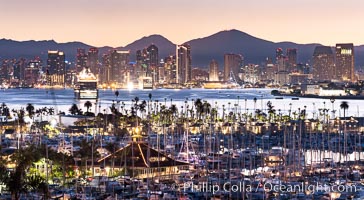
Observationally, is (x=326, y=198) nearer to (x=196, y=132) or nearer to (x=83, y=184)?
(x=83, y=184)

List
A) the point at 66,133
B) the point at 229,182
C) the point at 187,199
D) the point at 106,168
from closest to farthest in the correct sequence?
the point at 187,199 < the point at 229,182 < the point at 106,168 < the point at 66,133

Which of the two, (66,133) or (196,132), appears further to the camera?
(196,132)

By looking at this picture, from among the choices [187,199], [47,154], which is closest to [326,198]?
[187,199]

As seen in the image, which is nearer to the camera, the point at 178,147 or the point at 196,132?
the point at 178,147

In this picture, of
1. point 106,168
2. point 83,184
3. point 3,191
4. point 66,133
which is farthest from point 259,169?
point 66,133

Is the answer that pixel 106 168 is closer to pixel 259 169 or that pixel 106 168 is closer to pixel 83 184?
pixel 83 184

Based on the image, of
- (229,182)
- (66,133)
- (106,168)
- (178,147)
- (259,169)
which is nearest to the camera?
(229,182)

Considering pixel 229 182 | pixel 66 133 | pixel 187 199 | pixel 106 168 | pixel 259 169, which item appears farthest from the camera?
pixel 66 133

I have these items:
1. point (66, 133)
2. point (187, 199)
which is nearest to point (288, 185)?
point (187, 199)

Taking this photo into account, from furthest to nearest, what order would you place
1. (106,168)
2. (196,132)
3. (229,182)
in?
(196,132) → (106,168) → (229,182)
